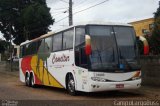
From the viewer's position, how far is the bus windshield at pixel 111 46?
16.9 metres

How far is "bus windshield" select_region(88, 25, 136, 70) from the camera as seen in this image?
16.9 metres

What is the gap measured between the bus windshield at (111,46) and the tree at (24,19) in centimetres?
3500

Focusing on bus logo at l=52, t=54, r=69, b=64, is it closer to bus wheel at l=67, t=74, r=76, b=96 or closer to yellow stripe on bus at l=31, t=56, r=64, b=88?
bus wheel at l=67, t=74, r=76, b=96

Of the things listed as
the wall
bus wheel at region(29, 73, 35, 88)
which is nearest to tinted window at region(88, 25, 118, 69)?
the wall

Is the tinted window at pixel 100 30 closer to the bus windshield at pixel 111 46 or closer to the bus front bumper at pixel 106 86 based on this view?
the bus windshield at pixel 111 46

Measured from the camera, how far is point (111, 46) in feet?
56.5

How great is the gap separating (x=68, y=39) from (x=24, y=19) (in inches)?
1400

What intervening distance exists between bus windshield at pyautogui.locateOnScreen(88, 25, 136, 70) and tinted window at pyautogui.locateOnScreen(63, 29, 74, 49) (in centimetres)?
160

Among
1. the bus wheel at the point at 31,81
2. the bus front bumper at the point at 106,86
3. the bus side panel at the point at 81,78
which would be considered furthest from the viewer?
the bus wheel at the point at 31,81

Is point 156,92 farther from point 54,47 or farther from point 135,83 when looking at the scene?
point 54,47

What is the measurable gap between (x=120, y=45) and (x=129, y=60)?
720 mm

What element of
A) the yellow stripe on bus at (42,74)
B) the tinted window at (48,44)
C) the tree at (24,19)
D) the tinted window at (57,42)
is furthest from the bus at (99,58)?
the tree at (24,19)

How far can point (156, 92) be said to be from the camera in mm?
18047

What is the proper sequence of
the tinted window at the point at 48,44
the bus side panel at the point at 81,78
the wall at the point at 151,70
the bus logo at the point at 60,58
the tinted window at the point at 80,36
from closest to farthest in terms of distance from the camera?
1. the bus side panel at the point at 81,78
2. the tinted window at the point at 80,36
3. the bus logo at the point at 60,58
4. the wall at the point at 151,70
5. the tinted window at the point at 48,44
